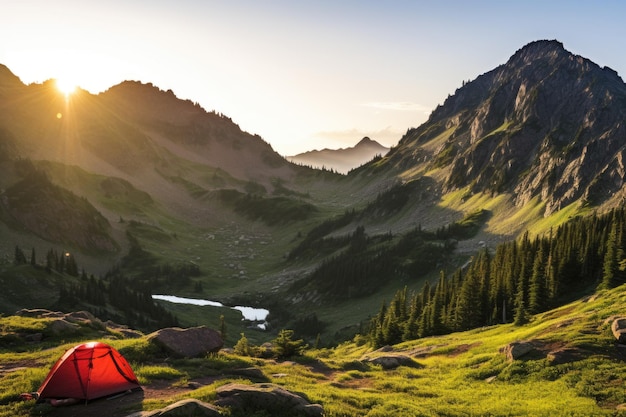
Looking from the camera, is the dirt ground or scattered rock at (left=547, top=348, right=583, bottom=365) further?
scattered rock at (left=547, top=348, right=583, bottom=365)

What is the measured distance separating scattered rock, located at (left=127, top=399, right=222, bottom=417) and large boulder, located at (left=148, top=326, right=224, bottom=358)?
13.0 metres

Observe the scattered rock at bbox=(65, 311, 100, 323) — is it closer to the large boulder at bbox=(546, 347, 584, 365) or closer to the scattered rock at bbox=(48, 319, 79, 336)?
the scattered rock at bbox=(48, 319, 79, 336)

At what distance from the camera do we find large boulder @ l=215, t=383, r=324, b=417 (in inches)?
835

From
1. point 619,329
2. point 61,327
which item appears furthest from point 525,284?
point 61,327

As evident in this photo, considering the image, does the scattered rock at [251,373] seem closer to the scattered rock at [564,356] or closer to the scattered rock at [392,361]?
the scattered rock at [392,361]

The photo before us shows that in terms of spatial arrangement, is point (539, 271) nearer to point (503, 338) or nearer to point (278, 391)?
point (503, 338)

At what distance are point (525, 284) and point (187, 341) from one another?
54.1 meters

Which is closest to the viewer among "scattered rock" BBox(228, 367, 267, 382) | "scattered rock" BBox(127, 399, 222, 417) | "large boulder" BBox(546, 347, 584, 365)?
"scattered rock" BBox(127, 399, 222, 417)

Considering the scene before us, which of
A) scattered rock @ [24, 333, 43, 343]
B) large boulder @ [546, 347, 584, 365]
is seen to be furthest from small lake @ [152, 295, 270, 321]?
large boulder @ [546, 347, 584, 365]

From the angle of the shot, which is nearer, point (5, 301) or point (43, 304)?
point (5, 301)

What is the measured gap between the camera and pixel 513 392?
96.6ft

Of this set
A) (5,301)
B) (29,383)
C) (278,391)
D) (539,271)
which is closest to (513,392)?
(278,391)

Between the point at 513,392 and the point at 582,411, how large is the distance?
5276 mm

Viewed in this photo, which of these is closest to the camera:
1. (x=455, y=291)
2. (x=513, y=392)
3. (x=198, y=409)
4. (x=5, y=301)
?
(x=198, y=409)
